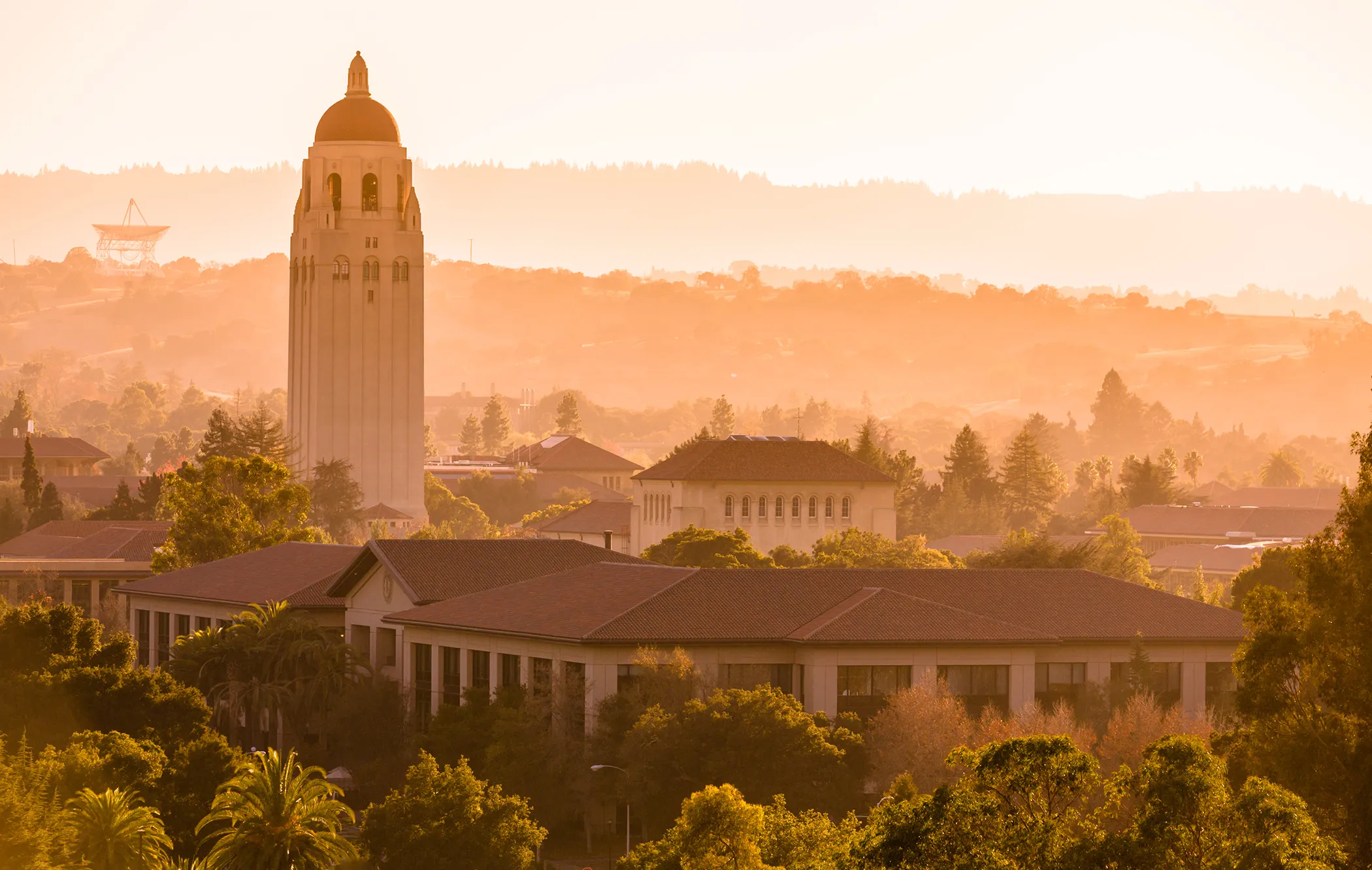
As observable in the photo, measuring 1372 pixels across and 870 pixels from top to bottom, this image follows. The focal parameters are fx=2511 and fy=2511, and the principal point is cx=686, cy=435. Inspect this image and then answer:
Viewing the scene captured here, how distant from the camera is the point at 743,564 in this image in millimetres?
134125

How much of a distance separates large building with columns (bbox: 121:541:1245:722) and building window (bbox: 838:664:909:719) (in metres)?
0.05

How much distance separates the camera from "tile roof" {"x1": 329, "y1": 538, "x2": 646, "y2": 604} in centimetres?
10425

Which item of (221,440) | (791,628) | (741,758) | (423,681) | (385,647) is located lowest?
(741,758)

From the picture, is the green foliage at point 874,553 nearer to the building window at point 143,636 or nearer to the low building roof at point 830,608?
the low building roof at point 830,608

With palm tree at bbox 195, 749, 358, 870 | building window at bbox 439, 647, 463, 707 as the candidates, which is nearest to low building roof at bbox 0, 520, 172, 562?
building window at bbox 439, 647, 463, 707

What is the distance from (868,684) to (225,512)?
205ft

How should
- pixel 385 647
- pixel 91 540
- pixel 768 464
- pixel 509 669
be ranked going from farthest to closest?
1. pixel 768 464
2. pixel 91 540
3. pixel 385 647
4. pixel 509 669

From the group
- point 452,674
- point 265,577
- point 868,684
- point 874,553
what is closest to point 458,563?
point 452,674

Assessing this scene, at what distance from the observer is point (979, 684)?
90500mm

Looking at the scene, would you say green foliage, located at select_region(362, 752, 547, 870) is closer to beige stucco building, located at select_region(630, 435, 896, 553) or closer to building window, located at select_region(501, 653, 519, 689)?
building window, located at select_region(501, 653, 519, 689)

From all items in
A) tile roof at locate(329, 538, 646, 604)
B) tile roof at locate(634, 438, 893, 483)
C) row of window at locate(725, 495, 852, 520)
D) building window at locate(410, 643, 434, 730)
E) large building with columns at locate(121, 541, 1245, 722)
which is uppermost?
tile roof at locate(634, 438, 893, 483)

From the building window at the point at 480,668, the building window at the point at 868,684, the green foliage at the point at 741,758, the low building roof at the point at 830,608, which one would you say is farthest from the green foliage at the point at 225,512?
the green foliage at the point at 741,758

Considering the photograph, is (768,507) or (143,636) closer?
(143,636)

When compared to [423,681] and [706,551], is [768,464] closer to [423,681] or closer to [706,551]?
[706,551]
